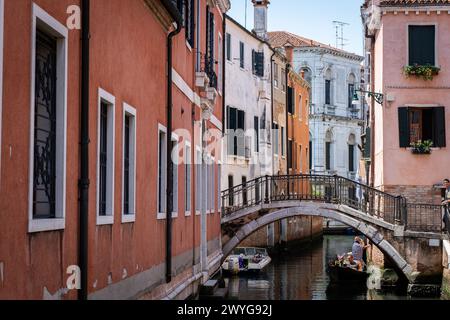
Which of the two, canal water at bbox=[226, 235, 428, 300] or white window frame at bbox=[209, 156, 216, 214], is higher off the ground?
white window frame at bbox=[209, 156, 216, 214]

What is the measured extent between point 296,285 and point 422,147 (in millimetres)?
5635

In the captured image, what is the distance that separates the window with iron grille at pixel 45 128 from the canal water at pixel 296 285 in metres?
14.0

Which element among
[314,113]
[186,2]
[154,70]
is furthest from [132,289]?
[314,113]

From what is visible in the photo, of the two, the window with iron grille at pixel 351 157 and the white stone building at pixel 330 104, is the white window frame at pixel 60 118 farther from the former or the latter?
the window with iron grille at pixel 351 157

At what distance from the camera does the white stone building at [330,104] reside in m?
54.1

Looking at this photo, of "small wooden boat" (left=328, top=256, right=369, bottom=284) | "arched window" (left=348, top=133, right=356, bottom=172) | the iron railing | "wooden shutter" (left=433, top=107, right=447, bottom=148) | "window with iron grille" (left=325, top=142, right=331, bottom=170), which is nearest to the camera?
the iron railing

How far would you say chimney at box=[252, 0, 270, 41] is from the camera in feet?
125

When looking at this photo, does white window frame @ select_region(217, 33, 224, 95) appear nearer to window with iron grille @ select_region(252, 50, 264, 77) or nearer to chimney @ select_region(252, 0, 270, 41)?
window with iron grille @ select_region(252, 50, 264, 77)

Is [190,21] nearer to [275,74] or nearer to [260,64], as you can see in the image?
[260,64]

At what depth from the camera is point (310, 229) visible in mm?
46719

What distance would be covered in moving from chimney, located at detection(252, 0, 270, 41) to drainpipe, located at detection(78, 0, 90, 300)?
30.5 m

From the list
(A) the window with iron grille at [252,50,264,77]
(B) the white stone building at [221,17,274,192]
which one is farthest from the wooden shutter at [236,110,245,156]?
(A) the window with iron grille at [252,50,264,77]

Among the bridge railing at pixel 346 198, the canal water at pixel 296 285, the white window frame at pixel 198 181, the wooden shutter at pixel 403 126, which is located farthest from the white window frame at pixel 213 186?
the wooden shutter at pixel 403 126

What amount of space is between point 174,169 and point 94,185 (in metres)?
5.58
